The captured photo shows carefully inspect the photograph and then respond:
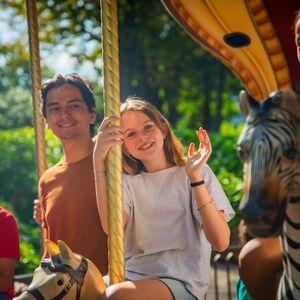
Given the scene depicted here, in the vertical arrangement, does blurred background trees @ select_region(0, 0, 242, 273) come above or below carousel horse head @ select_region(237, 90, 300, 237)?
above

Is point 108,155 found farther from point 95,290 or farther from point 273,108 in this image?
point 273,108

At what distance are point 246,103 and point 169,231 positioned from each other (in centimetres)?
99

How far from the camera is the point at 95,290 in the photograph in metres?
1.75

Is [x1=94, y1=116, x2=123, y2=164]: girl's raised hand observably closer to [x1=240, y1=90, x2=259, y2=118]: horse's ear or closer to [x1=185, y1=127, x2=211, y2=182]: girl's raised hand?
[x1=185, y1=127, x2=211, y2=182]: girl's raised hand

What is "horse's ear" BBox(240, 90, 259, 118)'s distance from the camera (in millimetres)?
1104

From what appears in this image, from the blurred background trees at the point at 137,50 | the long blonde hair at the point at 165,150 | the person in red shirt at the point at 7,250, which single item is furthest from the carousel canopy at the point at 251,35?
the blurred background trees at the point at 137,50

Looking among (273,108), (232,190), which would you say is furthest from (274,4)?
(232,190)

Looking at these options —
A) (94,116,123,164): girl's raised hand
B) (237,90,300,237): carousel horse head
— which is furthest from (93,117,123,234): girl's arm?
(237,90,300,237): carousel horse head

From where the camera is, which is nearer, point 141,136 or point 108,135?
point 108,135

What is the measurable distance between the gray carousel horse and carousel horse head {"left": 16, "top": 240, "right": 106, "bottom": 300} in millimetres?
836

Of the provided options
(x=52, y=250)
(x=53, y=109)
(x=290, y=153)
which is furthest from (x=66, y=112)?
(x=290, y=153)

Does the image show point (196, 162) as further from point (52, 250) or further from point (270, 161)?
point (270, 161)

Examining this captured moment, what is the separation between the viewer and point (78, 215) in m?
2.46

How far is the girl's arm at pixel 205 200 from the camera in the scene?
5.64 ft
